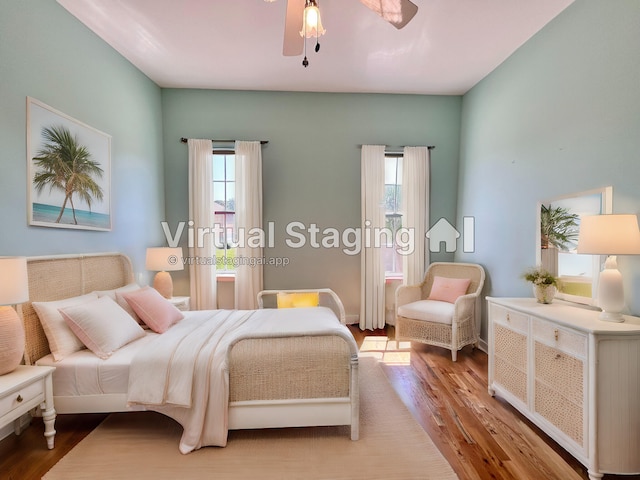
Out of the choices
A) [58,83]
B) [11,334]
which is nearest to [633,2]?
[58,83]

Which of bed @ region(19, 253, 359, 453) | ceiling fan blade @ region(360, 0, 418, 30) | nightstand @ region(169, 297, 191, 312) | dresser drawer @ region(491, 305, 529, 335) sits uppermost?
ceiling fan blade @ region(360, 0, 418, 30)

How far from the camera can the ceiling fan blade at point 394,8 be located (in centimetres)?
166

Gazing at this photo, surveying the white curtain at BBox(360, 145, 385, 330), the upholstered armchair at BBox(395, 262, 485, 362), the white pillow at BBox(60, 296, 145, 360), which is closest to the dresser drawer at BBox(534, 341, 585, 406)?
the upholstered armchair at BBox(395, 262, 485, 362)

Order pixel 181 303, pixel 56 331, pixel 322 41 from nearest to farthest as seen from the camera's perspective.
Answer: pixel 56 331
pixel 322 41
pixel 181 303

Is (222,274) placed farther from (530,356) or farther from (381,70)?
(530,356)

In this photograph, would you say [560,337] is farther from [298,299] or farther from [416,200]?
[416,200]

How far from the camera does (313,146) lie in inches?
168

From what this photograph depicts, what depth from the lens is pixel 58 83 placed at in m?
2.50

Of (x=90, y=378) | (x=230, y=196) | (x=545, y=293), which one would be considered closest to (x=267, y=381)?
(x=90, y=378)

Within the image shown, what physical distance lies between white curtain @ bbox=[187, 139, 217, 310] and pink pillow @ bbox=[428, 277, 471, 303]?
109 inches

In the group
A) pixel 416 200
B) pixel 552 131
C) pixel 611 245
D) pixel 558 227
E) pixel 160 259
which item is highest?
pixel 552 131

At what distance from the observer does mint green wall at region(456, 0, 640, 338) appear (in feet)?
6.81

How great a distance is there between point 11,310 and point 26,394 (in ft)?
1.55

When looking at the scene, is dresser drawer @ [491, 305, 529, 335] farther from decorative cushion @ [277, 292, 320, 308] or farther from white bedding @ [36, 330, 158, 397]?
white bedding @ [36, 330, 158, 397]
